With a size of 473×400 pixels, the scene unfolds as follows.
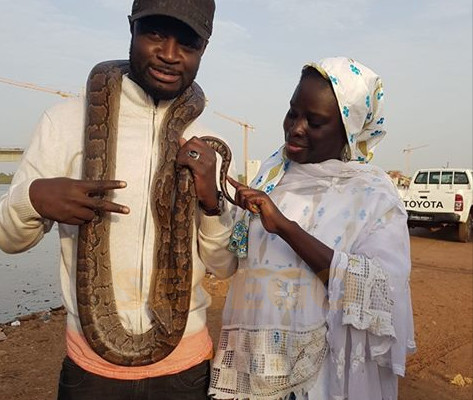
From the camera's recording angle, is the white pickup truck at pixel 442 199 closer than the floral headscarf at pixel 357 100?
No

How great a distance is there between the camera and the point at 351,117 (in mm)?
2570

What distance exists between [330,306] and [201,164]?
92cm

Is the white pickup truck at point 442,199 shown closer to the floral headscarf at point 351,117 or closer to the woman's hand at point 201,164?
the floral headscarf at point 351,117

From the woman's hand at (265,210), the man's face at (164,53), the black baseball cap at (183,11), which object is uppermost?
the black baseball cap at (183,11)

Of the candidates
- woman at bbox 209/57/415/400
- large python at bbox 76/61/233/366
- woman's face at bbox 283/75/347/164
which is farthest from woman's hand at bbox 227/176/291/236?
woman's face at bbox 283/75/347/164

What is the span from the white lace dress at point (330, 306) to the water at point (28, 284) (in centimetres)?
566

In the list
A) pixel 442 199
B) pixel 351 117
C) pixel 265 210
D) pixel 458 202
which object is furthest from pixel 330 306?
pixel 442 199

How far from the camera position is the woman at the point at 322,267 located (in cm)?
227

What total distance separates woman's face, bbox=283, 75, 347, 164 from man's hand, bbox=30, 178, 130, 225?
41.9 inches

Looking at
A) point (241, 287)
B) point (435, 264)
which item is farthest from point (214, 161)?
point (435, 264)

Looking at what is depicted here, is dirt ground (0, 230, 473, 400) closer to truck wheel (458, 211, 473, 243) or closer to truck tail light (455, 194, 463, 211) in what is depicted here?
truck tail light (455, 194, 463, 211)

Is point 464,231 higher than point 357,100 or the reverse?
the reverse

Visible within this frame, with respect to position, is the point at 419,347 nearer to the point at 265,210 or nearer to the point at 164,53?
the point at 265,210

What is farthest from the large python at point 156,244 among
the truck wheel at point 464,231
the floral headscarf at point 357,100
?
the truck wheel at point 464,231
